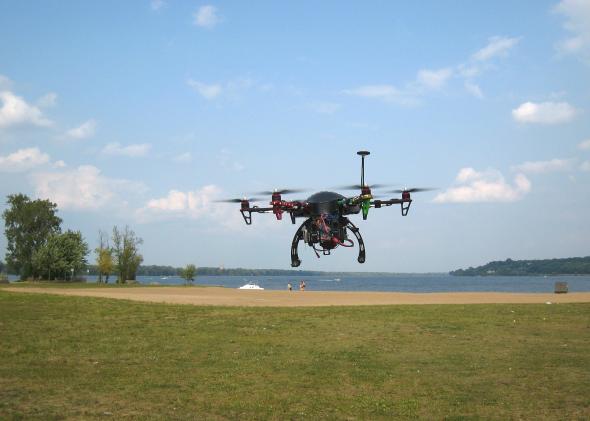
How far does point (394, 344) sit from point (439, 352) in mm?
2947

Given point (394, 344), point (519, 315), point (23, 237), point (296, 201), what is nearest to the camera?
point (296, 201)

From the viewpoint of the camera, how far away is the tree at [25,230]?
121 meters

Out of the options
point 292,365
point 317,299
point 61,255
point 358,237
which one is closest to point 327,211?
point 358,237

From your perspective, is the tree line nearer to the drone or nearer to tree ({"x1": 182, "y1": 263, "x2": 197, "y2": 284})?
tree ({"x1": 182, "y1": 263, "x2": 197, "y2": 284})

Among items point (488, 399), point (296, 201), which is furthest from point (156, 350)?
point (296, 201)

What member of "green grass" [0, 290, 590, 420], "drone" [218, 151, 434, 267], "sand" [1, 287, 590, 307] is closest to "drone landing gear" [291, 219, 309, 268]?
"drone" [218, 151, 434, 267]

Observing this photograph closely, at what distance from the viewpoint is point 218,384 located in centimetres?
2312

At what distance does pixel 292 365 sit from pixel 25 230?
363 feet

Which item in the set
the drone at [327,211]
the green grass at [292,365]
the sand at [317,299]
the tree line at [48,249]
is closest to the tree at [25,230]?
the tree line at [48,249]

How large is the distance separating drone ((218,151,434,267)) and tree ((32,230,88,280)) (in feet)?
347

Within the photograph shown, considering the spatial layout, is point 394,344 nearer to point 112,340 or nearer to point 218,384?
point 218,384

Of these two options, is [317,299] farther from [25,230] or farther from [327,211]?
[25,230]

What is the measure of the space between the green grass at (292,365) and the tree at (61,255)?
71392 millimetres

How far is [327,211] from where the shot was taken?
1317 cm
